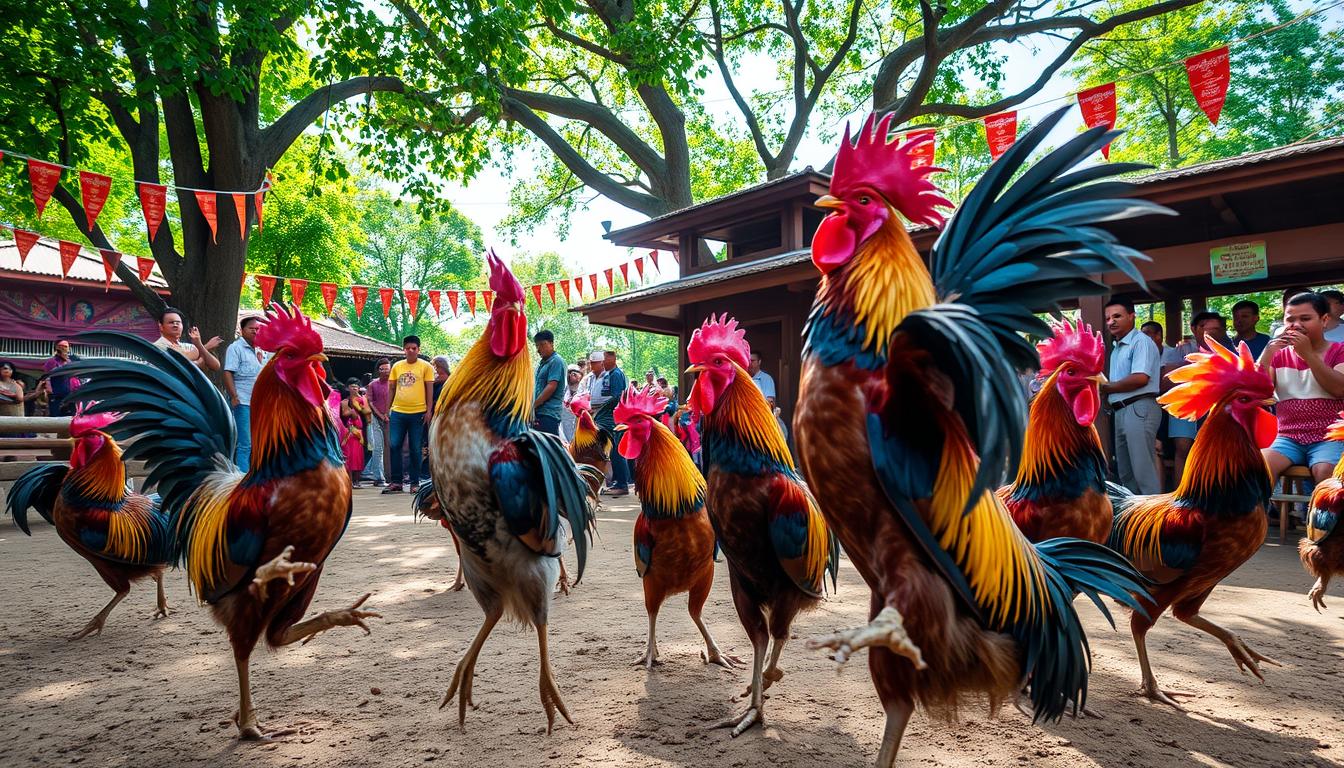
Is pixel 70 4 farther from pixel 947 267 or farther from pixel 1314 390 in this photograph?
pixel 1314 390

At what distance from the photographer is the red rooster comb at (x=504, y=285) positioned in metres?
2.78

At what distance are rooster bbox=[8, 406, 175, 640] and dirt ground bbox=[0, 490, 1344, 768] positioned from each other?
33 cm

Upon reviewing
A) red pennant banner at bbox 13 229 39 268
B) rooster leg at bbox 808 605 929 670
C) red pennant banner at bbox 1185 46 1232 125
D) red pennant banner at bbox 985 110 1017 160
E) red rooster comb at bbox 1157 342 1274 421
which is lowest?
rooster leg at bbox 808 605 929 670

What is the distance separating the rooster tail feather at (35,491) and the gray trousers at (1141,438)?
8.30m

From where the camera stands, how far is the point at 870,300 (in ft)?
5.75

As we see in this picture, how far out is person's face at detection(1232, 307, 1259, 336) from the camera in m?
6.50

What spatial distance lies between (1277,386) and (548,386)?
271 inches

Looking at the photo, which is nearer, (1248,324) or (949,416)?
(949,416)

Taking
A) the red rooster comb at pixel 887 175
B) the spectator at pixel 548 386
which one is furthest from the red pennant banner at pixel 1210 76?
the red rooster comb at pixel 887 175

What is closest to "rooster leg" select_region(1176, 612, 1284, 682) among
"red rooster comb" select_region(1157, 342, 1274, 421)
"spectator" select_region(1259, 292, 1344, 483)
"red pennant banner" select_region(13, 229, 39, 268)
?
"red rooster comb" select_region(1157, 342, 1274, 421)

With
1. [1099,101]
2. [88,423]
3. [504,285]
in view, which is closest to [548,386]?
[88,423]

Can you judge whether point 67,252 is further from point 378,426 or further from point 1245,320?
point 1245,320

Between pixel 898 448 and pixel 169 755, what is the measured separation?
107 inches

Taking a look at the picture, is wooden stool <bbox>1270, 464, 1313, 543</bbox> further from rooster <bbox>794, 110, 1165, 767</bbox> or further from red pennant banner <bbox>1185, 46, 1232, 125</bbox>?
red pennant banner <bbox>1185, 46, 1232, 125</bbox>
